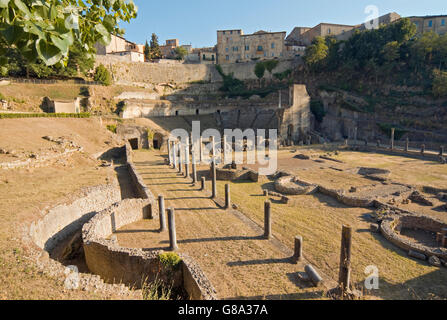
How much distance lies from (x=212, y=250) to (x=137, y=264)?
2.80 metres

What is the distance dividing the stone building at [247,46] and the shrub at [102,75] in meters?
27.8

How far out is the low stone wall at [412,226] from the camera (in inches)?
364

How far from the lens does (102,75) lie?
42219 mm

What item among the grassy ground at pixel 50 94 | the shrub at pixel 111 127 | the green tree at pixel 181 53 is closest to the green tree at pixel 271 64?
the green tree at pixel 181 53

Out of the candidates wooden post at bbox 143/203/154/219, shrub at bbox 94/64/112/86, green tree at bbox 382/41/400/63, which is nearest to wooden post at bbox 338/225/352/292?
wooden post at bbox 143/203/154/219

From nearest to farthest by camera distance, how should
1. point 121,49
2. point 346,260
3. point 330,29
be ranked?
point 346,260 → point 121,49 → point 330,29

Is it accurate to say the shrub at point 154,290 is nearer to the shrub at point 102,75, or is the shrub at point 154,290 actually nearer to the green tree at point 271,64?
the shrub at point 102,75

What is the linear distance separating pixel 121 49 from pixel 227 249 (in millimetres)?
58403

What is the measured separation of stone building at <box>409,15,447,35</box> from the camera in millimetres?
47688

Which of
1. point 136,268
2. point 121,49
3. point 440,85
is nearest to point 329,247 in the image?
point 136,268

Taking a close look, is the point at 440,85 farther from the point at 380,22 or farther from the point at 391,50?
the point at 380,22

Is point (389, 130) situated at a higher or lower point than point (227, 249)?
higher
